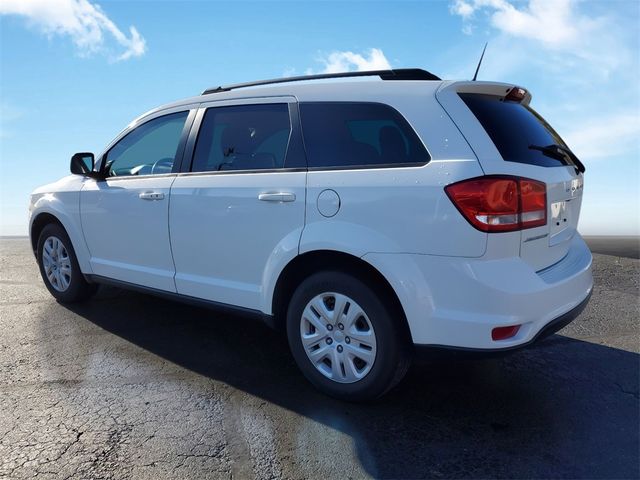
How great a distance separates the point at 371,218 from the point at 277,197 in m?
0.70

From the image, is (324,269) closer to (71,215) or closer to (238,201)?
(238,201)

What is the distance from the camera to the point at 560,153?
11.3 feet

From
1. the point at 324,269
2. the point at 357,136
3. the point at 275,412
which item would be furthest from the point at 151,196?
the point at 275,412

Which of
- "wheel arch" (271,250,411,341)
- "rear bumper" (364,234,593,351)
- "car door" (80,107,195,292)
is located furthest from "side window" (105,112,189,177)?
"rear bumper" (364,234,593,351)

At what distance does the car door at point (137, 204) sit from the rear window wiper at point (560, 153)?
2.54 m

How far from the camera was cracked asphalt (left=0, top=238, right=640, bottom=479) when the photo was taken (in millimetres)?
2654

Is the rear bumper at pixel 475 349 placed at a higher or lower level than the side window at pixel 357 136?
lower

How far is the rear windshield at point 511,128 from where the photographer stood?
3014mm

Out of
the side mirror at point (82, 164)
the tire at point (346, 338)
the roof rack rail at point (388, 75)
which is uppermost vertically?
the roof rack rail at point (388, 75)

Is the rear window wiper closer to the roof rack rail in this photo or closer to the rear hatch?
the rear hatch

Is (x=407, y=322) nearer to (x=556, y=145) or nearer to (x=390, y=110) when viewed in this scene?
(x=390, y=110)

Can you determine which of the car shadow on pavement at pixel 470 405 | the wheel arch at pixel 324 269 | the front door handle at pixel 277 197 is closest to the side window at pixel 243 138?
the front door handle at pixel 277 197

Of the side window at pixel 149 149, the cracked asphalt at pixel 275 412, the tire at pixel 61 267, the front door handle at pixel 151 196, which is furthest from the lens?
the tire at pixel 61 267

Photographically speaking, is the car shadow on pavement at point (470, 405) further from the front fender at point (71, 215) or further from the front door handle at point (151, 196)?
the front door handle at point (151, 196)
